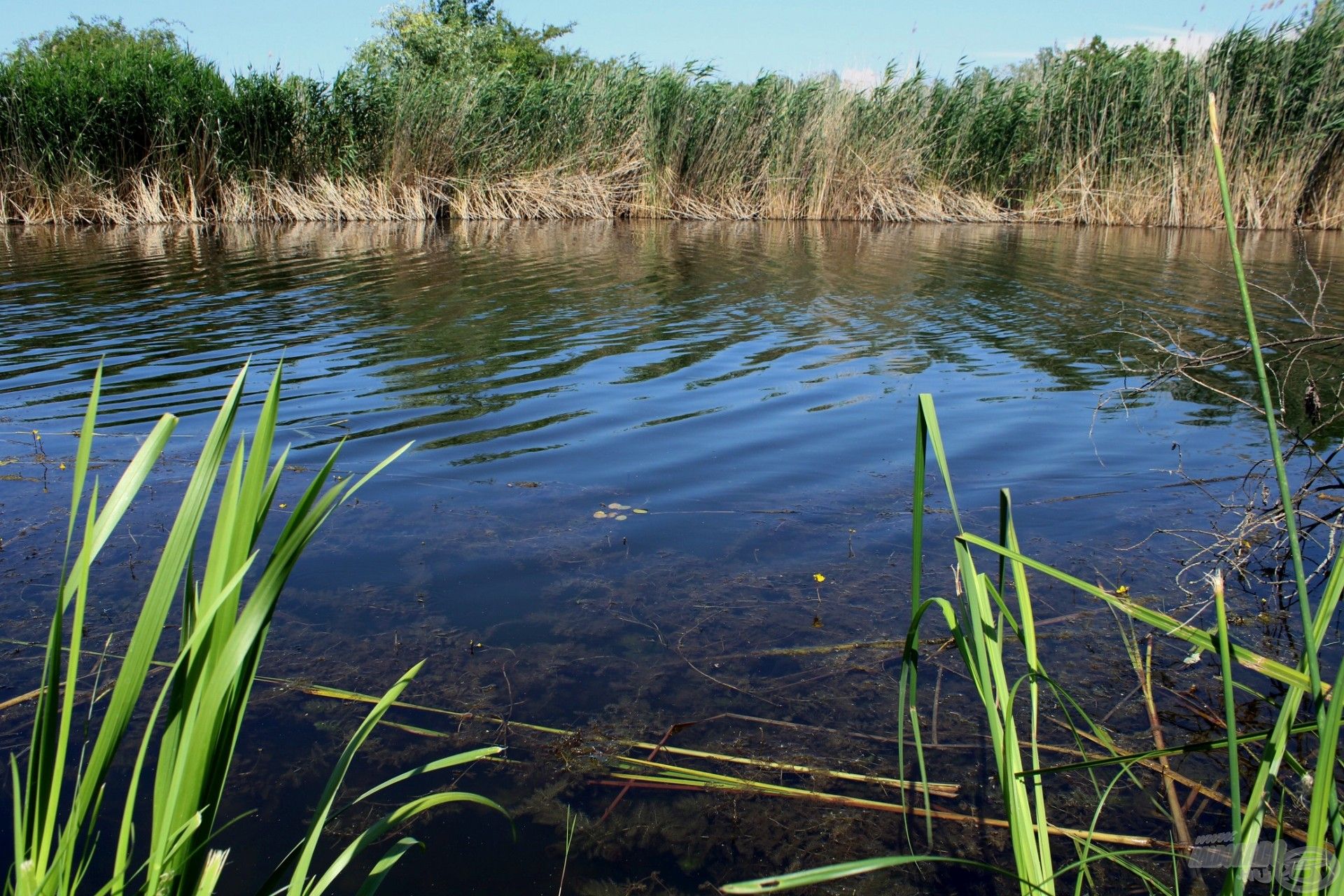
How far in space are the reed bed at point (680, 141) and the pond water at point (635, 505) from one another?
7.17 metres

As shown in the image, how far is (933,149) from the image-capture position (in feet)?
58.3

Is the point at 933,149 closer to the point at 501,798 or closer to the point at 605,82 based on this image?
the point at 605,82

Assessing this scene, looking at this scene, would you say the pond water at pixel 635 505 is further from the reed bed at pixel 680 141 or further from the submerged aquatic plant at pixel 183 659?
the reed bed at pixel 680 141

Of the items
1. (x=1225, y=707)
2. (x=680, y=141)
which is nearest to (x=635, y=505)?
(x=1225, y=707)

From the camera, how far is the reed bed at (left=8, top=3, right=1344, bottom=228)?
1441 cm

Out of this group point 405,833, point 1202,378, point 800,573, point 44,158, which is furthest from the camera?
point 44,158

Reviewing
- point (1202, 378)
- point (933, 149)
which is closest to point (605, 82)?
point (933, 149)

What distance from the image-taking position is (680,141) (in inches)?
701

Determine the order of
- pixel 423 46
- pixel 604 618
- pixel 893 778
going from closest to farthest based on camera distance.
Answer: pixel 893 778 → pixel 604 618 → pixel 423 46

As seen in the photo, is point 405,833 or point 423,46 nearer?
point 405,833

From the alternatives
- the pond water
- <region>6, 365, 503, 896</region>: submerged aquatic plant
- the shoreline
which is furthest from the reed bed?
<region>6, 365, 503, 896</region>: submerged aquatic plant

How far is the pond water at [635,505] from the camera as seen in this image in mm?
2061

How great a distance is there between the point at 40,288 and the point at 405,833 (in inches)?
348

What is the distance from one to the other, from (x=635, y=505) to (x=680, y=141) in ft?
50.5
